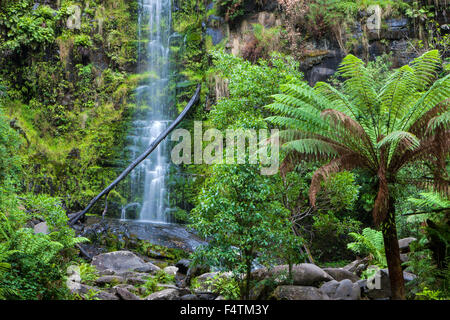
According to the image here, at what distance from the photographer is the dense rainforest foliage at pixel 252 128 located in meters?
5.73

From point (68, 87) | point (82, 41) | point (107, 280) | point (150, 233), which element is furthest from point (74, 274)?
point (82, 41)

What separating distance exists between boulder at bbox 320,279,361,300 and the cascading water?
927cm

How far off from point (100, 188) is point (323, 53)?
32.8ft

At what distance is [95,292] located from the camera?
6688mm

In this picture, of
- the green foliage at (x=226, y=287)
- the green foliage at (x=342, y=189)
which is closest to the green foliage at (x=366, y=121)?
the green foliage at (x=342, y=189)

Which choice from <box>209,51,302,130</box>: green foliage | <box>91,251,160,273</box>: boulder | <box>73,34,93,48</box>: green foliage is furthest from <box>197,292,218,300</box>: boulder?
<box>73,34,93,48</box>: green foliage

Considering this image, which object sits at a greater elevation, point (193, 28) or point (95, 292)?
point (193, 28)

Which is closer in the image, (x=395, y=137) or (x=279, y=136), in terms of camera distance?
(x=395, y=137)

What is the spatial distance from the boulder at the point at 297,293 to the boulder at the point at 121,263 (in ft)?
14.4

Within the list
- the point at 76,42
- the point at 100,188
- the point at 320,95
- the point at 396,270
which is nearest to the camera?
the point at 396,270

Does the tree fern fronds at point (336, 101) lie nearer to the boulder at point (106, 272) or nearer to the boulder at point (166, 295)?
the boulder at point (166, 295)

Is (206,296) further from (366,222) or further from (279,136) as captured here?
(366,222)

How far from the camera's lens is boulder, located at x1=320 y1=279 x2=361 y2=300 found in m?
6.22

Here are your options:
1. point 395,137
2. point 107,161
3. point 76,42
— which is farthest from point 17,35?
point 395,137
